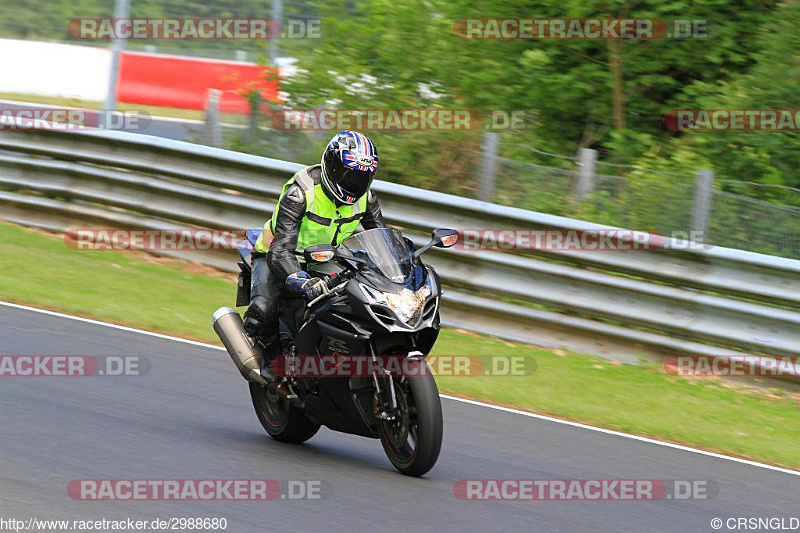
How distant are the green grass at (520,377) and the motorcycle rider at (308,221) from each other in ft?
8.09

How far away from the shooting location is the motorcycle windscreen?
659cm

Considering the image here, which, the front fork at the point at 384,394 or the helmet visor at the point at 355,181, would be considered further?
the helmet visor at the point at 355,181

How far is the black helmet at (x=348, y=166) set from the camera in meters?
6.84

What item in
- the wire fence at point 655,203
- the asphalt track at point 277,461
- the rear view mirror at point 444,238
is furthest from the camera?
the wire fence at point 655,203

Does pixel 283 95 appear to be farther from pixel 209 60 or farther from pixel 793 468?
pixel 209 60

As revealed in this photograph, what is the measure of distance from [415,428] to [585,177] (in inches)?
213

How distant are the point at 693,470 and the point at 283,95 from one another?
29.3 feet

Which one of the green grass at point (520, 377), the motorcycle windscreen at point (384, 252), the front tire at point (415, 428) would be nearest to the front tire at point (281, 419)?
the front tire at point (415, 428)

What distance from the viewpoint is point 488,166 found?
11.6 meters

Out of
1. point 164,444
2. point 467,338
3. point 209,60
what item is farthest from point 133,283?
point 209,60

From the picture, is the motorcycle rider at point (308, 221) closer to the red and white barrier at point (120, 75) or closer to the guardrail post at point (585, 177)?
the guardrail post at point (585, 177)

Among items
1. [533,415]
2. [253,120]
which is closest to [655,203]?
[533,415]

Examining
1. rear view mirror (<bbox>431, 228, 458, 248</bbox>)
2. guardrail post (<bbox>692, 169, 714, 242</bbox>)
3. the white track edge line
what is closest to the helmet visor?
rear view mirror (<bbox>431, 228, 458, 248</bbox>)

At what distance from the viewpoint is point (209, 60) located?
25797 mm
